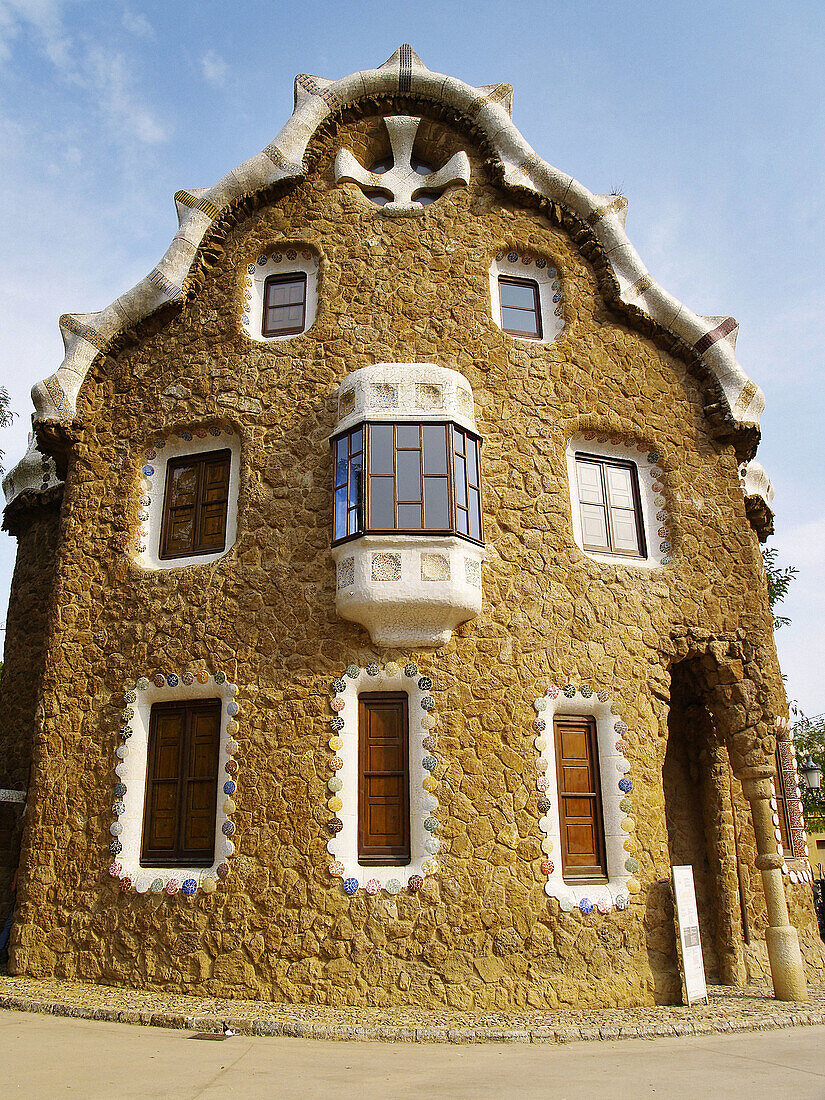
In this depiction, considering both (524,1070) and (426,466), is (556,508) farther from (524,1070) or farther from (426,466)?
(524,1070)

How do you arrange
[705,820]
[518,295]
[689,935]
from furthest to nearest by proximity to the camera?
[518,295], [705,820], [689,935]

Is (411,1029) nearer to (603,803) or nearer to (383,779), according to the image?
(383,779)

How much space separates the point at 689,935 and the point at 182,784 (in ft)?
17.6

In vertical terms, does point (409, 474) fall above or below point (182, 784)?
above

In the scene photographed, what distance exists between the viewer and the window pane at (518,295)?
423 inches

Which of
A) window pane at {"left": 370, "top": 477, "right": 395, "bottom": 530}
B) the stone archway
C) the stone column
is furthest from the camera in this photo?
the stone archway

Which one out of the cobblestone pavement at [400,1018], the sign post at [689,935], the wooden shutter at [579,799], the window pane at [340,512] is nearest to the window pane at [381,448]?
the window pane at [340,512]

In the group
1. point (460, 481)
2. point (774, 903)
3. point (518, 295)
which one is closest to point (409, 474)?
point (460, 481)

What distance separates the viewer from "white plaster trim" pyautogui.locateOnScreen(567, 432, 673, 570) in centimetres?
1000

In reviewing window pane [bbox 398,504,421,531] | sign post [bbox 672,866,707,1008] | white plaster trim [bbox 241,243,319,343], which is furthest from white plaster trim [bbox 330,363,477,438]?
sign post [bbox 672,866,707,1008]

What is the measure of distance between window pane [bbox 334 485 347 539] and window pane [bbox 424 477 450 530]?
0.90m

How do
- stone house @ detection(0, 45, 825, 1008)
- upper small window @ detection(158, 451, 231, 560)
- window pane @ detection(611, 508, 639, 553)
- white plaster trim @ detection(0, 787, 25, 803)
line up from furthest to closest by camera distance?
white plaster trim @ detection(0, 787, 25, 803)
window pane @ detection(611, 508, 639, 553)
upper small window @ detection(158, 451, 231, 560)
stone house @ detection(0, 45, 825, 1008)

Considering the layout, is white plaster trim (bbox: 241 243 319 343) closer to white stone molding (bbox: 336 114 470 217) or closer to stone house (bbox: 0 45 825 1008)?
stone house (bbox: 0 45 825 1008)

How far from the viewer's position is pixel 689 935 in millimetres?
8398
